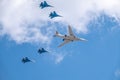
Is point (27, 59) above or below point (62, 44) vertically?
below

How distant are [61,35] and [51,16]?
12.4 metres

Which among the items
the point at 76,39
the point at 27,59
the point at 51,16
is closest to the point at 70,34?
the point at 76,39

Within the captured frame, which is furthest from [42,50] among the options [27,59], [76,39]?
[76,39]

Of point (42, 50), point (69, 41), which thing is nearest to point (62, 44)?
point (69, 41)

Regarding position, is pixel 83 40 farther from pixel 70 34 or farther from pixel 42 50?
pixel 42 50

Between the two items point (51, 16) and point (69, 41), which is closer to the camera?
point (51, 16)

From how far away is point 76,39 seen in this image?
141 meters

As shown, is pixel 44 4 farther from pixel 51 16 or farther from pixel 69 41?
pixel 69 41

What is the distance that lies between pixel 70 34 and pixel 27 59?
21290 millimetres

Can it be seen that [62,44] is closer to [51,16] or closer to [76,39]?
[76,39]

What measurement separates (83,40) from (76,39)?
281 centimetres

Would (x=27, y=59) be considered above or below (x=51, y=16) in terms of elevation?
below

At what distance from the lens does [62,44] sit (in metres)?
149

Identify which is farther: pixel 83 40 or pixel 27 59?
pixel 83 40
